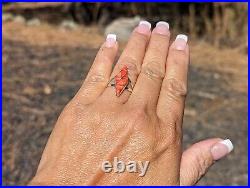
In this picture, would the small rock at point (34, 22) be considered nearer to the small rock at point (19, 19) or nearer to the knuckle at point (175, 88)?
the small rock at point (19, 19)

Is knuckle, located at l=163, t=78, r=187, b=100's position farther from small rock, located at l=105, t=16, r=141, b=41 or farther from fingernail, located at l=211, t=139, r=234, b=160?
small rock, located at l=105, t=16, r=141, b=41

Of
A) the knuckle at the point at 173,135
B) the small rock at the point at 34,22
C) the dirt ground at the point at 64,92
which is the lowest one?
the dirt ground at the point at 64,92

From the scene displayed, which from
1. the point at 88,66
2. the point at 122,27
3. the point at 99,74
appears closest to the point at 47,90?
the point at 88,66

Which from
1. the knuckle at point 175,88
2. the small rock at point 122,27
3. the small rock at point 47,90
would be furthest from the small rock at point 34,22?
the knuckle at point 175,88

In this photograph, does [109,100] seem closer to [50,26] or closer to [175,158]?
[175,158]

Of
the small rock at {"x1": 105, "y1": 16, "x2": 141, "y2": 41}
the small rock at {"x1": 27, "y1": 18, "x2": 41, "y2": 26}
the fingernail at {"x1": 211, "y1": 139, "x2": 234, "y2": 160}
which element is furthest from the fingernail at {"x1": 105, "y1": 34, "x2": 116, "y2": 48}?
the small rock at {"x1": 27, "y1": 18, "x2": 41, "y2": 26}

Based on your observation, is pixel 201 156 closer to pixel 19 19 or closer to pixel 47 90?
pixel 47 90
